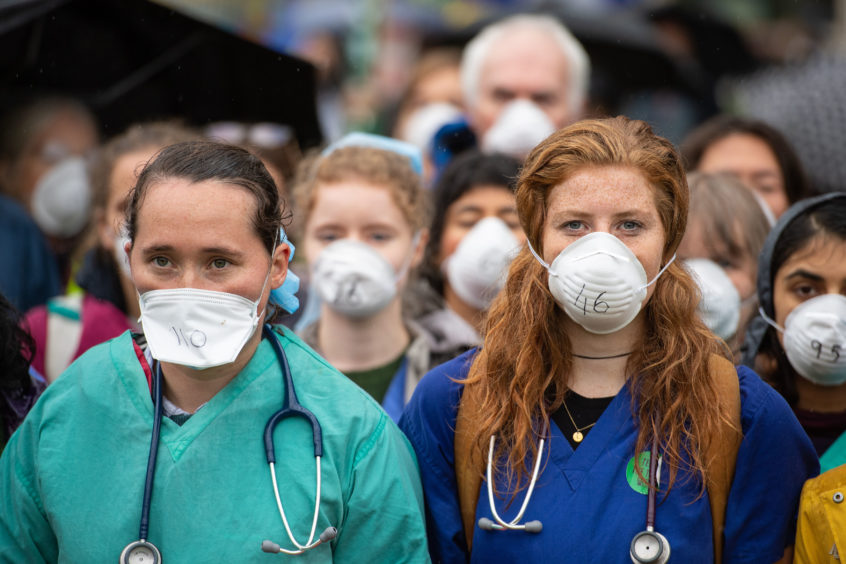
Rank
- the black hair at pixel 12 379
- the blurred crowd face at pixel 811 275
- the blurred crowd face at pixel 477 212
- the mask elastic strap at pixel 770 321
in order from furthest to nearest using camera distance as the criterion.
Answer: the blurred crowd face at pixel 477 212, the mask elastic strap at pixel 770 321, the blurred crowd face at pixel 811 275, the black hair at pixel 12 379

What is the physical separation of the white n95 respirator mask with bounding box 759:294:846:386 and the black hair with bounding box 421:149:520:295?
1800mm

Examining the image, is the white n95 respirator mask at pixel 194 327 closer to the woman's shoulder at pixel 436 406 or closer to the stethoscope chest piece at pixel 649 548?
the woman's shoulder at pixel 436 406

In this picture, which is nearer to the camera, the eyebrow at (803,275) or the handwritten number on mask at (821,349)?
the handwritten number on mask at (821,349)

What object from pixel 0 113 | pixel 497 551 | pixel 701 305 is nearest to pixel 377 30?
pixel 0 113

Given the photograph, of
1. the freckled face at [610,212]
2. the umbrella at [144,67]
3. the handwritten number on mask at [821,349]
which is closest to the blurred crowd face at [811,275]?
the handwritten number on mask at [821,349]

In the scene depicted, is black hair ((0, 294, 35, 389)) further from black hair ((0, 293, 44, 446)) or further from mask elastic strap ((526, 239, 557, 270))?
mask elastic strap ((526, 239, 557, 270))

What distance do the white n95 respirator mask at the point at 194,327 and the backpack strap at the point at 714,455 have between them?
2.57ft

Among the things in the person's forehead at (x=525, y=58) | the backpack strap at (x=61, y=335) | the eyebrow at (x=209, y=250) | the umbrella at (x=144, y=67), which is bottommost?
the backpack strap at (x=61, y=335)

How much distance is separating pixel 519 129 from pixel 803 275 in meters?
2.92

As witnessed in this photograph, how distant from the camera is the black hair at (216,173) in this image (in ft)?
11.5

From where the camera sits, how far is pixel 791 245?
14.6ft

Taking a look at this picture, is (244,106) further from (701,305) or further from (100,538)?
(100,538)

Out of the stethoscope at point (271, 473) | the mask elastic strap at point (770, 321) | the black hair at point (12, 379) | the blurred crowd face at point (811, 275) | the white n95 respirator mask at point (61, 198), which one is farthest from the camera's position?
the white n95 respirator mask at point (61, 198)

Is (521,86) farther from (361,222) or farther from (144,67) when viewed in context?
(361,222)
